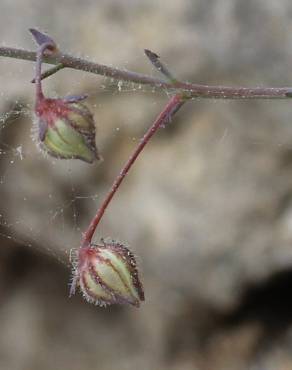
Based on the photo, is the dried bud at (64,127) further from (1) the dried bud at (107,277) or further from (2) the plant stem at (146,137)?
(1) the dried bud at (107,277)

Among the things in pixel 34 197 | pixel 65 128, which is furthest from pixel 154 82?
pixel 34 197

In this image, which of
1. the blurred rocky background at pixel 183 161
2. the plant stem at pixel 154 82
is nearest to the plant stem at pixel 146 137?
the plant stem at pixel 154 82

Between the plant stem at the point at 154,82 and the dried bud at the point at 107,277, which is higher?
the plant stem at the point at 154,82

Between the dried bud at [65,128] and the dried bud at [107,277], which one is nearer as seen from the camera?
the dried bud at [65,128]

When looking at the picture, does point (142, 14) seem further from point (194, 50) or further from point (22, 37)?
point (22, 37)

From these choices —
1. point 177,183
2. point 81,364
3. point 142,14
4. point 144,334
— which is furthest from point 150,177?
point 81,364

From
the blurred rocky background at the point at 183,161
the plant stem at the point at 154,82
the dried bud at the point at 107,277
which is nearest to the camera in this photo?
the plant stem at the point at 154,82

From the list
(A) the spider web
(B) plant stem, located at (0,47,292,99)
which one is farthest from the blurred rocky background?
(B) plant stem, located at (0,47,292,99)

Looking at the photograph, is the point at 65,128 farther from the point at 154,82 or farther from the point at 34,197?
the point at 34,197
